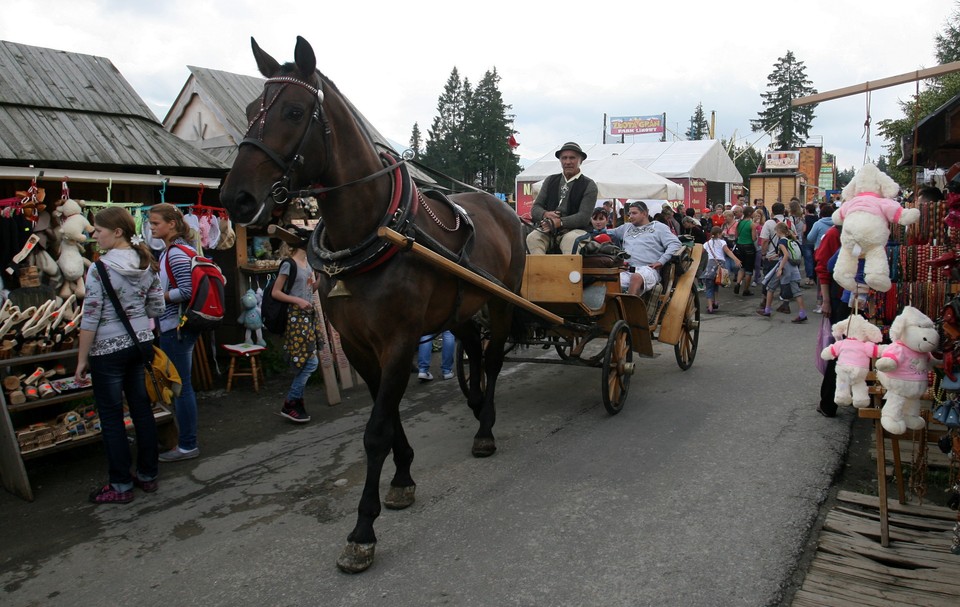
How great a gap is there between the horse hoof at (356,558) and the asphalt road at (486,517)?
43mm

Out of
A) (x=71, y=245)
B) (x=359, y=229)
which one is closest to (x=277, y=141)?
(x=359, y=229)

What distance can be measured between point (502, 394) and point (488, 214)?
88.2 inches

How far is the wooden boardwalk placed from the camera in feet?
10.00

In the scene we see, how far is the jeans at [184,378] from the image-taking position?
5234 mm

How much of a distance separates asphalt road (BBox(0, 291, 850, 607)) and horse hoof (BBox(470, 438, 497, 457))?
0.10 meters

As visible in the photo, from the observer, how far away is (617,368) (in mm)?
6023

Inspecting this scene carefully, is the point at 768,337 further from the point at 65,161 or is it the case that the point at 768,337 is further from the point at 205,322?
the point at 65,161

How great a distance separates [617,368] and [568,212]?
61.2 inches

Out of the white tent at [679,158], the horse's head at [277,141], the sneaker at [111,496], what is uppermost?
the white tent at [679,158]

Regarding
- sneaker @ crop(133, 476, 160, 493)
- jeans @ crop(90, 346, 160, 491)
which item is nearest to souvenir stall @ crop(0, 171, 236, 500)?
jeans @ crop(90, 346, 160, 491)

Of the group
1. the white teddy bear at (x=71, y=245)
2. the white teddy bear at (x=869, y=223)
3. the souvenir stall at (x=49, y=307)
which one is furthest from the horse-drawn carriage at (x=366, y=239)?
the white teddy bear at (x=71, y=245)

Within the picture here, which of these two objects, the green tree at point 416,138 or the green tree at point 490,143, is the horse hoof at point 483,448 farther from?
the green tree at point 416,138

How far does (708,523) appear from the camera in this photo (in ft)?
12.6

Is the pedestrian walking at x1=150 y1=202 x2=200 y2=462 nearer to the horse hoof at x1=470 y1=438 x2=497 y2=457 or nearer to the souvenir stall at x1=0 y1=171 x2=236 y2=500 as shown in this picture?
the souvenir stall at x1=0 y1=171 x2=236 y2=500
